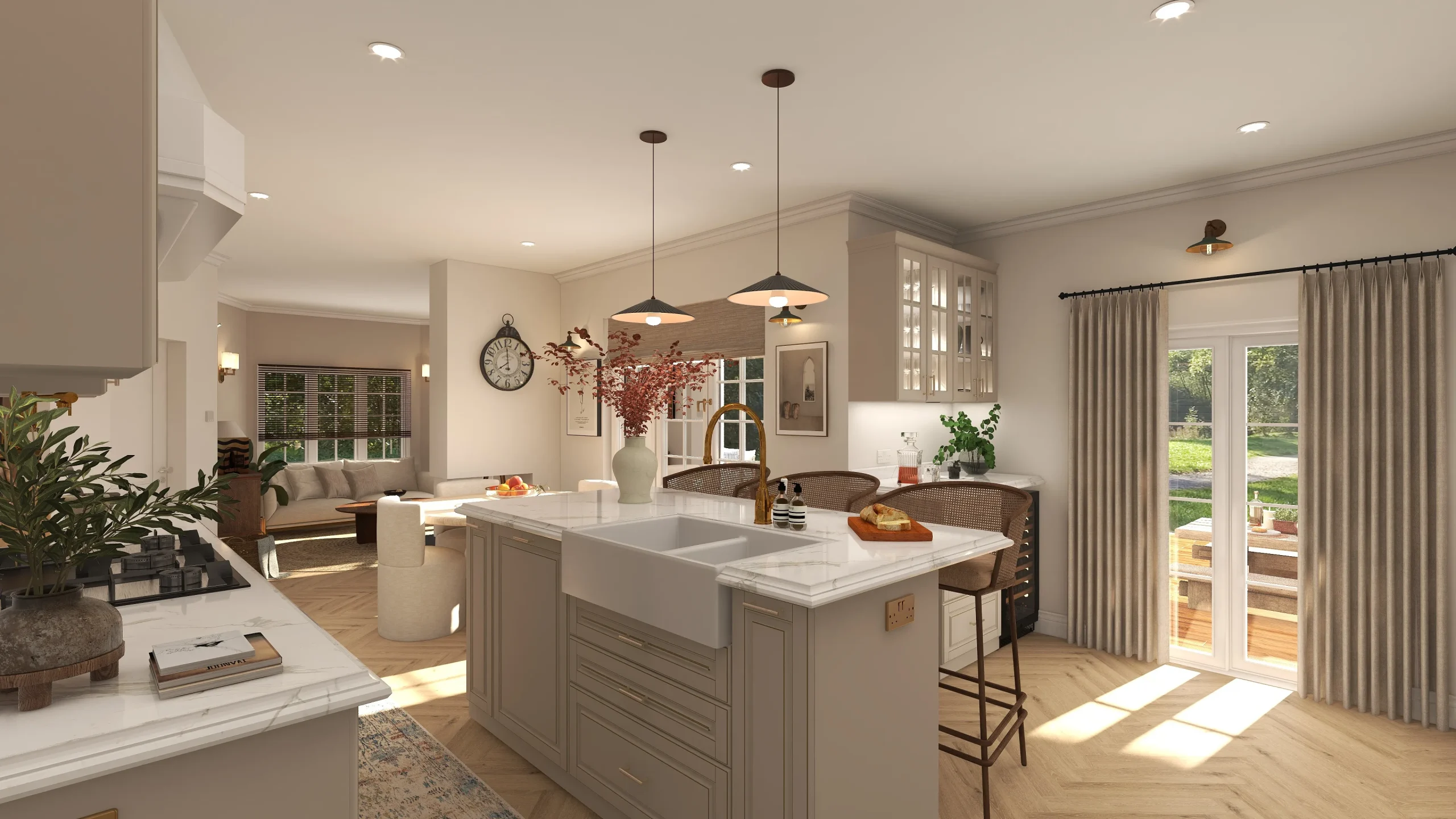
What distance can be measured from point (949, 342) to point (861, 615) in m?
3.05

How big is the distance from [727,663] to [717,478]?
5.81 feet

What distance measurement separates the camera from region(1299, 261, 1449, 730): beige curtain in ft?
11.0

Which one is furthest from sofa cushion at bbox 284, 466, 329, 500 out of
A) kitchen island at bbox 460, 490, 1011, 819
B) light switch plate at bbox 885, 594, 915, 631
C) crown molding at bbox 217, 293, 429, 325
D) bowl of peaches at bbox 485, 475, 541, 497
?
light switch plate at bbox 885, 594, 915, 631

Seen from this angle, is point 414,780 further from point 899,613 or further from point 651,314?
point 651,314

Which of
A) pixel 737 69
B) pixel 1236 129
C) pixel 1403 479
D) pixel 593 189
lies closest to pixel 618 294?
pixel 593 189

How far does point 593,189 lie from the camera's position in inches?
170

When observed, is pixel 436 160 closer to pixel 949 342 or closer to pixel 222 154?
pixel 222 154

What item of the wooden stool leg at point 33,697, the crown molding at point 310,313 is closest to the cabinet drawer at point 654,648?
the wooden stool leg at point 33,697

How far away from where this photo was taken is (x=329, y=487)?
27.3 ft

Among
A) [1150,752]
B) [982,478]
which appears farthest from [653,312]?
[1150,752]

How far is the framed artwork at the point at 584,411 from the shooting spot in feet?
21.2

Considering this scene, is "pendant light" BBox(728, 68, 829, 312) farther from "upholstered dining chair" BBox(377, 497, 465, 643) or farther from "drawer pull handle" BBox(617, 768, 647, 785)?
"upholstered dining chair" BBox(377, 497, 465, 643)

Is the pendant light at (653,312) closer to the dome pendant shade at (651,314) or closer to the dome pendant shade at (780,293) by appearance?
the dome pendant shade at (651,314)

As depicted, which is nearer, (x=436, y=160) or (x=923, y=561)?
(x=923, y=561)
